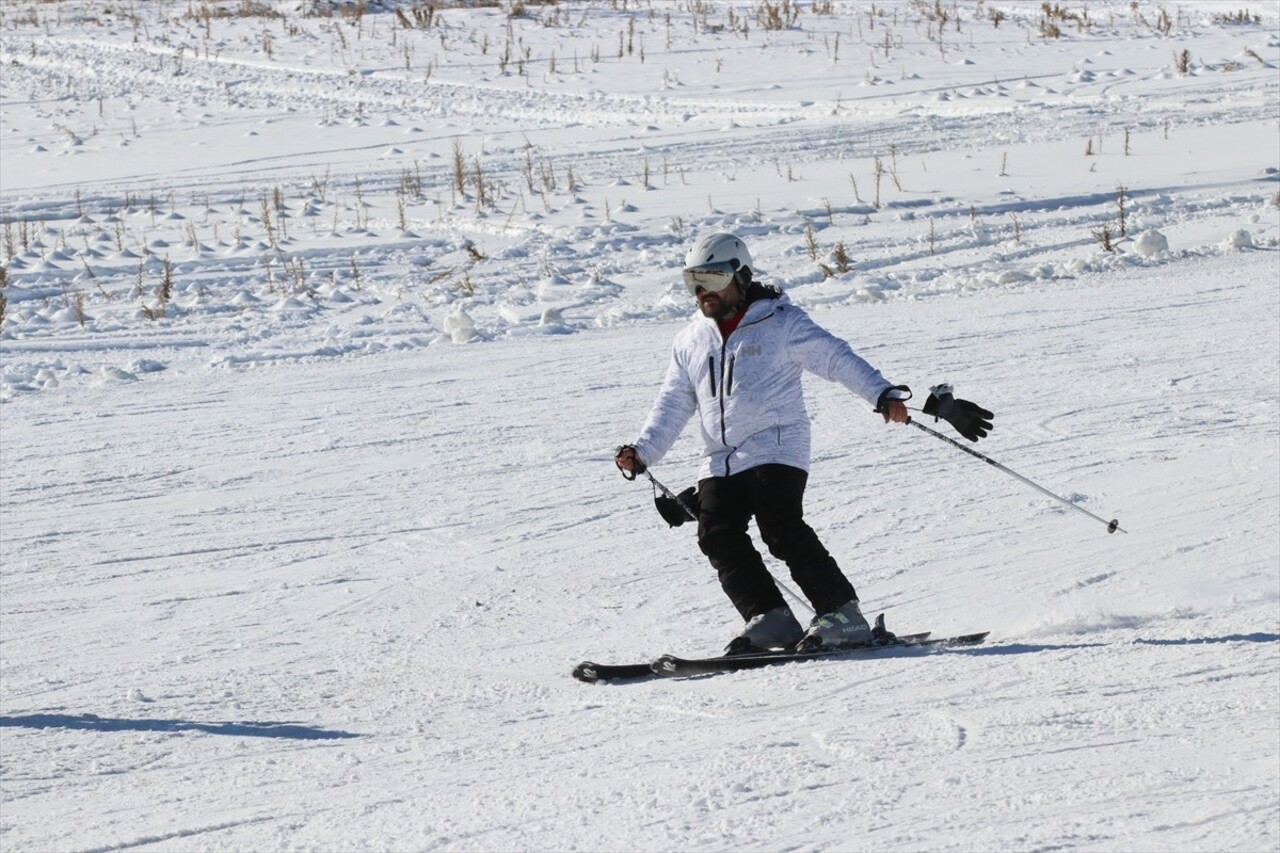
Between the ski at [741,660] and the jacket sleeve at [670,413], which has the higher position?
the jacket sleeve at [670,413]

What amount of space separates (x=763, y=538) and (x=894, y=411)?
2.12ft

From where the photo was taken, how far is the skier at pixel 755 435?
4.93 m

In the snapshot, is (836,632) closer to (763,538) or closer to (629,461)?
(763,538)

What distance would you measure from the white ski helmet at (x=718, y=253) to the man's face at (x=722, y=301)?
69 mm

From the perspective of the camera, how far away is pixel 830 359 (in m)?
4.87

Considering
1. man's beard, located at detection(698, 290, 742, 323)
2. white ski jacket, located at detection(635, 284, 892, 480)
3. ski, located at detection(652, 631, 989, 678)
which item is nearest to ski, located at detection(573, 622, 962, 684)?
ski, located at detection(652, 631, 989, 678)

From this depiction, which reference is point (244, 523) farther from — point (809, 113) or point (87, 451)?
point (809, 113)

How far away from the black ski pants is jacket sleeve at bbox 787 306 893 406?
1.07 feet

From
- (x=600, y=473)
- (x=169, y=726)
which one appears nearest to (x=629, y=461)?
(x=169, y=726)

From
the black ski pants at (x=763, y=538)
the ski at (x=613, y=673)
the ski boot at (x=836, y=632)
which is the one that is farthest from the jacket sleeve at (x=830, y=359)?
the ski at (x=613, y=673)

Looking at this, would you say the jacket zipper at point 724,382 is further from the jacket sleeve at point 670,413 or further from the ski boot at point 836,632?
the ski boot at point 836,632

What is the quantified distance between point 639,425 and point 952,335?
2427 millimetres

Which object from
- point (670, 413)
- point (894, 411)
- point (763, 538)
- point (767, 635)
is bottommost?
point (767, 635)

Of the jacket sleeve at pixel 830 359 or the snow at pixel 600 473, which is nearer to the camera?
the snow at pixel 600 473
